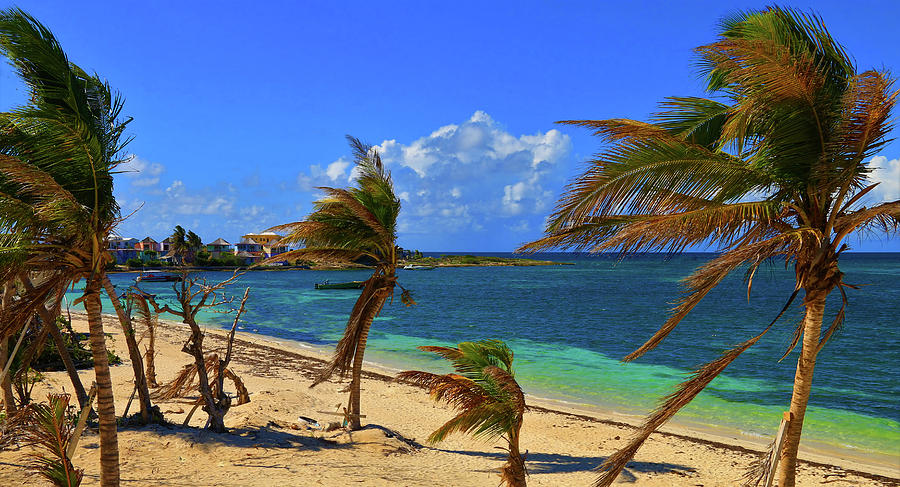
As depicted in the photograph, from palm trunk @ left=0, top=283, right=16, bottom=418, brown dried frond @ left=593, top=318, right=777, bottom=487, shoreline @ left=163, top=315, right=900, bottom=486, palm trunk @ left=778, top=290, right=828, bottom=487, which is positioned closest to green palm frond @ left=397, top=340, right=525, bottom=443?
brown dried frond @ left=593, top=318, right=777, bottom=487

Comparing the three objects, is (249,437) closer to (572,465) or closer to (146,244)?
(572,465)

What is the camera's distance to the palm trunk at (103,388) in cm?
543

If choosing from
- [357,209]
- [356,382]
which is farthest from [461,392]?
[356,382]

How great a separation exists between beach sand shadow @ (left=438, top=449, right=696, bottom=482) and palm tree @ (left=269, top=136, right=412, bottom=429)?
2919mm

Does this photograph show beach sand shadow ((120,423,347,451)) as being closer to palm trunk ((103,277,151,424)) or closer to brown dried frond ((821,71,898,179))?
palm trunk ((103,277,151,424))

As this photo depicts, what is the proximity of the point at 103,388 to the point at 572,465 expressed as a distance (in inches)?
329

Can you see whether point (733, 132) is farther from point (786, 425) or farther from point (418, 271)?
point (418, 271)

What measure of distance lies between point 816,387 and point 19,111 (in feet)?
76.6

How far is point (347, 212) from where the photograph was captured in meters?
10.1

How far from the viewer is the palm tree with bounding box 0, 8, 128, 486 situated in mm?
4984

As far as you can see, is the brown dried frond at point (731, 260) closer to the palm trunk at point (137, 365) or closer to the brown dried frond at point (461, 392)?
the brown dried frond at point (461, 392)

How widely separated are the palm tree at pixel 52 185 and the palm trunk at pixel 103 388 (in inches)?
0.4

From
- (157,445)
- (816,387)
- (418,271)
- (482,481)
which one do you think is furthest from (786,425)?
(418,271)

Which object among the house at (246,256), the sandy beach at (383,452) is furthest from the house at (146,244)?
the sandy beach at (383,452)
